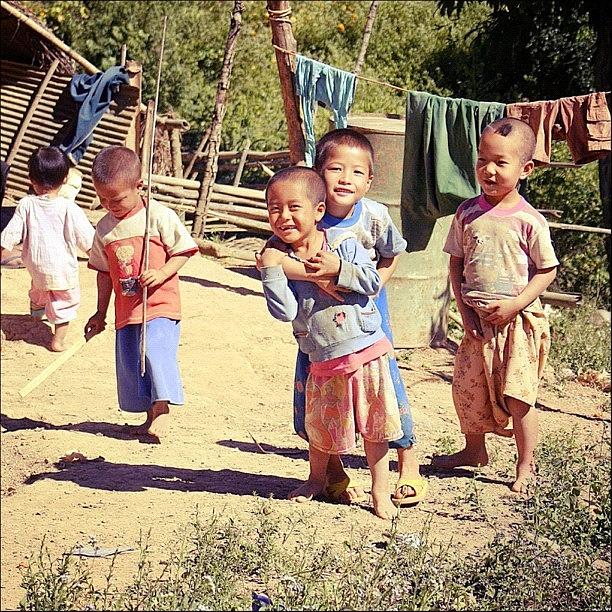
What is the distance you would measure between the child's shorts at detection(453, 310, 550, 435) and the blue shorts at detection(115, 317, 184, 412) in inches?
54.6

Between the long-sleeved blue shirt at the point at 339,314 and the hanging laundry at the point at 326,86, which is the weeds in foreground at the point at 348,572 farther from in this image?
the hanging laundry at the point at 326,86

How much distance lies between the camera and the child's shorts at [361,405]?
410 centimetres

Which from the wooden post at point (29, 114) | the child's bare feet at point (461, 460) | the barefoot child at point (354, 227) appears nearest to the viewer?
the barefoot child at point (354, 227)

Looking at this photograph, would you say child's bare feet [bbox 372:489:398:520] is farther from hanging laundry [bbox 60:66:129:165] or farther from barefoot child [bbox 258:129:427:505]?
hanging laundry [bbox 60:66:129:165]

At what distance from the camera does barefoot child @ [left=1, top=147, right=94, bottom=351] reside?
7359 millimetres

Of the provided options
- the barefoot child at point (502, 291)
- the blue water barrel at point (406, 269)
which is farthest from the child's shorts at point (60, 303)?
the barefoot child at point (502, 291)

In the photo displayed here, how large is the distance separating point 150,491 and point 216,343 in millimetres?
2879

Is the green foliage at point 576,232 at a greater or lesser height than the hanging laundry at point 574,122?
lesser

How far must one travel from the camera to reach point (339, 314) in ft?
13.3

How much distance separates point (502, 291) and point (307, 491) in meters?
1.24

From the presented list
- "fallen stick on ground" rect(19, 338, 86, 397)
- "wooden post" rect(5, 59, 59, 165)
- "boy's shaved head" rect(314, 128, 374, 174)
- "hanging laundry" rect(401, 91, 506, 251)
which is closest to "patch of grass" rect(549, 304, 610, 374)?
"hanging laundry" rect(401, 91, 506, 251)

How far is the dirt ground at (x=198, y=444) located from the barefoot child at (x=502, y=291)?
35 cm

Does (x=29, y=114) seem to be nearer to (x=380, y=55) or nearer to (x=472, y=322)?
(x=380, y=55)

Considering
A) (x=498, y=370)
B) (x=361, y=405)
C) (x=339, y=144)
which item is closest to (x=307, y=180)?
(x=339, y=144)
